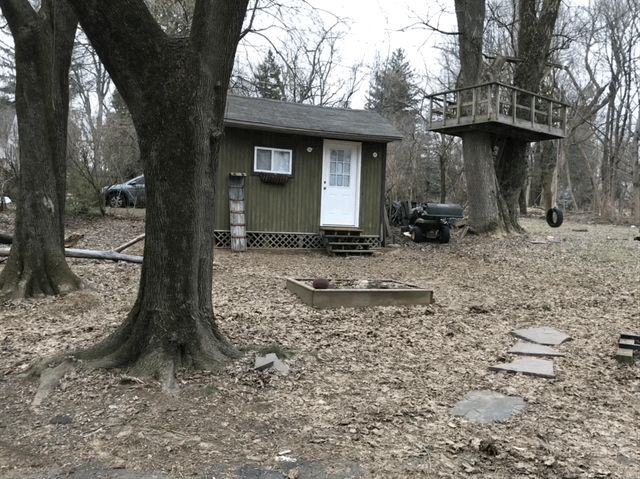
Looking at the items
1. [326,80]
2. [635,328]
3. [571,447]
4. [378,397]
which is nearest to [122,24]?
[378,397]

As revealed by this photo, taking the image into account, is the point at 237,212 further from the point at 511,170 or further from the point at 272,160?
the point at 511,170

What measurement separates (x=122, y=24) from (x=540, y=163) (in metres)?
32.6

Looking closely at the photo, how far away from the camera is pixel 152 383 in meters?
3.79

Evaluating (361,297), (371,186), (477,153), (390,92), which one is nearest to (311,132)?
(371,186)

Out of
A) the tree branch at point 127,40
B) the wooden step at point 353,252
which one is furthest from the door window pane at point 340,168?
the tree branch at point 127,40

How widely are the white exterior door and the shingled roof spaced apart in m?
0.50

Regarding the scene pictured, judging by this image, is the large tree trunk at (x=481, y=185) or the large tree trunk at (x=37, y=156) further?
the large tree trunk at (x=481, y=185)

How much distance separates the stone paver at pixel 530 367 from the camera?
14.5 feet

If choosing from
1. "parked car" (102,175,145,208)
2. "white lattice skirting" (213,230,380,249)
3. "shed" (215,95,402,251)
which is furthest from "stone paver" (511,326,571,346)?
"parked car" (102,175,145,208)

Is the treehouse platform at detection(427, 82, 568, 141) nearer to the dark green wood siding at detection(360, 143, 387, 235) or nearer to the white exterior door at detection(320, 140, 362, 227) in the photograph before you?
the dark green wood siding at detection(360, 143, 387, 235)

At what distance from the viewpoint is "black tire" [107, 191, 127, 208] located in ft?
61.7

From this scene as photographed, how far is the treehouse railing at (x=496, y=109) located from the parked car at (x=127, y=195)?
10.3m

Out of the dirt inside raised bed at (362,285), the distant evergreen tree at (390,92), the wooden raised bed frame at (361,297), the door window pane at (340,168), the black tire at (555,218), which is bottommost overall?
the wooden raised bed frame at (361,297)

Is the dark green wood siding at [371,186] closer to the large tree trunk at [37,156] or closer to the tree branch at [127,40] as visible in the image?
the large tree trunk at [37,156]
